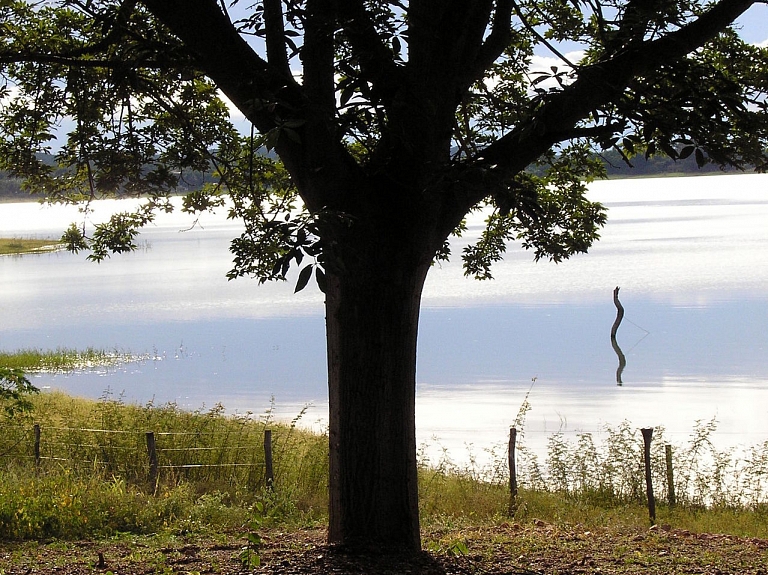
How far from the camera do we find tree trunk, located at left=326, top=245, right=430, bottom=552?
5.98 meters

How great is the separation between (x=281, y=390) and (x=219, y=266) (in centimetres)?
4883

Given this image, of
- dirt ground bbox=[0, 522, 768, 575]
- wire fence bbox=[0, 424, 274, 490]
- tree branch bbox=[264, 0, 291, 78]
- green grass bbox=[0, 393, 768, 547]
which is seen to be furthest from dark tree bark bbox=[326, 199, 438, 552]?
wire fence bbox=[0, 424, 274, 490]

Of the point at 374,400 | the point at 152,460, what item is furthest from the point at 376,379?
the point at 152,460

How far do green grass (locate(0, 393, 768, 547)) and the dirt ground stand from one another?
80cm

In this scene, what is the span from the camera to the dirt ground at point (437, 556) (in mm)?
5820

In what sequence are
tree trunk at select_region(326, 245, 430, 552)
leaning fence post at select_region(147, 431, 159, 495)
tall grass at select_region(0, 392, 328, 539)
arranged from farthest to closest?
1. leaning fence post at select_region(147, 431, 159, 495)
2. tall grass at select_region(0, 392, 328, 539)
3. tree trunk at select_region(326, 245, 430, 552)

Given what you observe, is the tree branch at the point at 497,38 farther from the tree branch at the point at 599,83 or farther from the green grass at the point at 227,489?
the green grass at the point at 227,489

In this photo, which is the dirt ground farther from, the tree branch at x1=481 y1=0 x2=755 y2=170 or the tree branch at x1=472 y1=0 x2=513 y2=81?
the tree branch at x1=472 y1=0 x2=513 y2=81

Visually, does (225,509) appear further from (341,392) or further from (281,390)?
(281,390)

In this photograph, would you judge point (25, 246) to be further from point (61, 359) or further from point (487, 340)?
point (487, 340)

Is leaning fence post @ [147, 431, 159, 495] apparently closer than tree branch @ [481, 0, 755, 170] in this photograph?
No

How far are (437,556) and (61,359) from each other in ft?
89.2

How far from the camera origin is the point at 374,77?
17.5ft

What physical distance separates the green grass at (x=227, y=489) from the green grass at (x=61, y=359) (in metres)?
15.5
